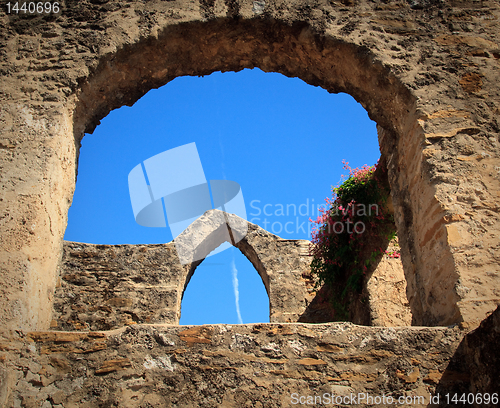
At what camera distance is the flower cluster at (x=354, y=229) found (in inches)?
198

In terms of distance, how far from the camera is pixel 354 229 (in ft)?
17.6

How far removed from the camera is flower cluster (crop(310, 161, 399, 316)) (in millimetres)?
5020

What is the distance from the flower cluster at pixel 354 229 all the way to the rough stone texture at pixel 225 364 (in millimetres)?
2887

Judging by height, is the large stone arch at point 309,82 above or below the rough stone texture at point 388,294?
above

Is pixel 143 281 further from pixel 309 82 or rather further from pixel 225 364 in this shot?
pixel 225 364

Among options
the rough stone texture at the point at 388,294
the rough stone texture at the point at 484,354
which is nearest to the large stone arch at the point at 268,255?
the rough stone texture at the point at 388,294

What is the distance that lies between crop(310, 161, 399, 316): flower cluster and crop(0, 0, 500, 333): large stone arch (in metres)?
1.81

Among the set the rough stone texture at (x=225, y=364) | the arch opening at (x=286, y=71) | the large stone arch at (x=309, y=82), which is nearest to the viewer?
the rough stone texture at (x=225, y=364)

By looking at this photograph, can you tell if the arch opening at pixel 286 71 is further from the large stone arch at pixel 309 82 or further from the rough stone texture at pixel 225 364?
the rough stone texture at pixel 225 364

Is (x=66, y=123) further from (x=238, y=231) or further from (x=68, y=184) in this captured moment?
(x=238, y=231)

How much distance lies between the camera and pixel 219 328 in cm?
209

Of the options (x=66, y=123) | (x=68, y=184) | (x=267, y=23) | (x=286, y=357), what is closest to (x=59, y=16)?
(x=66, y=123)

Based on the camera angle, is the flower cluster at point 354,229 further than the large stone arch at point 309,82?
Yes

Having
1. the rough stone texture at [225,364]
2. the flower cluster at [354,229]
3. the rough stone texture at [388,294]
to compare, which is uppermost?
the flower cluster at [354,229]
